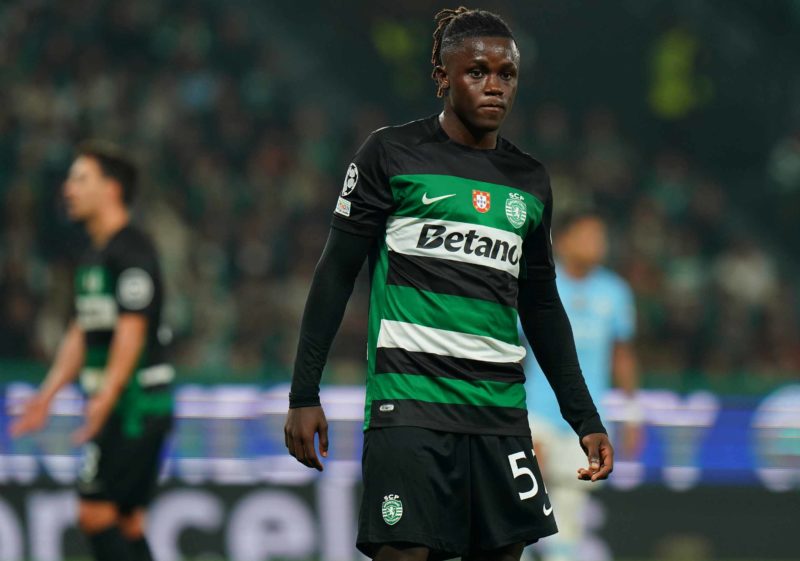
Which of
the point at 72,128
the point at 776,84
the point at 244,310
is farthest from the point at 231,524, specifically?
the point at 776,84

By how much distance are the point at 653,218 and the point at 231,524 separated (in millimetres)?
5662

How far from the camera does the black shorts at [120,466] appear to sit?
6273 millimetres

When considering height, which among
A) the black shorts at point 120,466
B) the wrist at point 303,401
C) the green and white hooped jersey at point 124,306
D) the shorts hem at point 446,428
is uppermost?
the green and white hooped jersey at point 124,306

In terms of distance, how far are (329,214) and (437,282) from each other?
8.82m

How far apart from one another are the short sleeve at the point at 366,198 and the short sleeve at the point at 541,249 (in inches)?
18.7

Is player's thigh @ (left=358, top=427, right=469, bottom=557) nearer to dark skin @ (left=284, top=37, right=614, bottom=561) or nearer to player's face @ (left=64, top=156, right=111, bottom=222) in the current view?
dark skin @ (left=284, top=37, right=614, bottom=561)

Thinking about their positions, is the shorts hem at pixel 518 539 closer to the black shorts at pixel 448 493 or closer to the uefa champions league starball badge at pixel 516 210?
the black shorts at pixel 448 493

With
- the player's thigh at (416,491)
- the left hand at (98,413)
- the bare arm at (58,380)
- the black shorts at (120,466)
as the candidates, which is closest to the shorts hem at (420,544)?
the player's thigh at (416,491)

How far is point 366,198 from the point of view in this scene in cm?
400

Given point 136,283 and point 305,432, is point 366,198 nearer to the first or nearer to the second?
point 305,432

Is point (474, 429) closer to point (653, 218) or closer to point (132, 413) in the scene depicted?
point (132, 413)

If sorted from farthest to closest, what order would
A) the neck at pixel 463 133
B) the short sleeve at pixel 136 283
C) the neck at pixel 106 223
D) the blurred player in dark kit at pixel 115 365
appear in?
the neck at pixel 106 223 < the short sleeve at pixel 136 283 < the blurred player in dark kit at pixel 115 365 < the neck at pixel 463 133

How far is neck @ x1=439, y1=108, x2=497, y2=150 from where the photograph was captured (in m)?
4.14

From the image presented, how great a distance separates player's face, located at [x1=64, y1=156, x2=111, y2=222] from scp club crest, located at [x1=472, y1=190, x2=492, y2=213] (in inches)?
118
